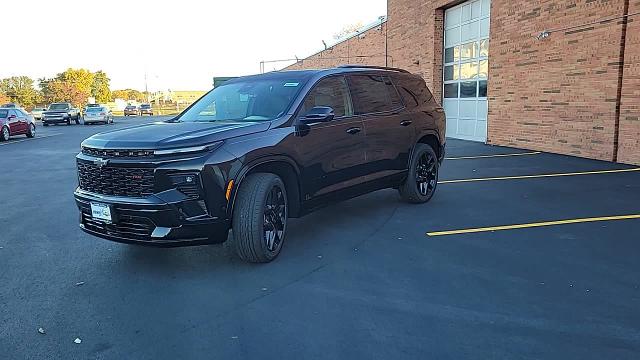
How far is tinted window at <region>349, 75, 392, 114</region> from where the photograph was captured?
19.9ft

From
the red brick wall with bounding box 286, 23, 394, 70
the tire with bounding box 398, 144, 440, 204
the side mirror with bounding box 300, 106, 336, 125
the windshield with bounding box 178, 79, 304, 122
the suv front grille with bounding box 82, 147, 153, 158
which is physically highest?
the red brick wall with bounding box 286, 23, 394, 70

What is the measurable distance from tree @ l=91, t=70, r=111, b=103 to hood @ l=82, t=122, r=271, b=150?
10306 cm

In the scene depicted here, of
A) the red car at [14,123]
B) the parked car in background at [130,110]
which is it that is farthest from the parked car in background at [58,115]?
the parked car in background at [130,110]

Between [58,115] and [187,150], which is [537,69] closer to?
[187,150]

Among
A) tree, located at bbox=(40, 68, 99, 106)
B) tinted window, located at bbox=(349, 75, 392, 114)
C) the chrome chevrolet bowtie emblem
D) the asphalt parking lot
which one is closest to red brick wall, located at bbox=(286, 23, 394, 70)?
tinted window, located at bbox=(349, 75, 392, 114)

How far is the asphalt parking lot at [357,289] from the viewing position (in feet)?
10.7

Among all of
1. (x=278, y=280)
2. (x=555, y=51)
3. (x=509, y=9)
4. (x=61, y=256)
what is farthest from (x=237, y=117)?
(x=509, y=9)

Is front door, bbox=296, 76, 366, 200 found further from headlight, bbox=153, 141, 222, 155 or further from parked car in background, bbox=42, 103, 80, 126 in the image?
parked car in background, bbox=42, 103, 80, 126

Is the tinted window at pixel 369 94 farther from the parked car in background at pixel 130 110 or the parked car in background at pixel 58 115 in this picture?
the parked car in background at pixel 130 110

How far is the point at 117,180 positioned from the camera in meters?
4.41

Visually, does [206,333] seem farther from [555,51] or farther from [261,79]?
[555,51]

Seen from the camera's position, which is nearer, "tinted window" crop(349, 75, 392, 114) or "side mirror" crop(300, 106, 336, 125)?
"side mirror" crop(300, 106, 336, 125)

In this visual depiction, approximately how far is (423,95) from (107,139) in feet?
15.3

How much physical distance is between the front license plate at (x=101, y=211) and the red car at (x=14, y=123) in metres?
22.0
